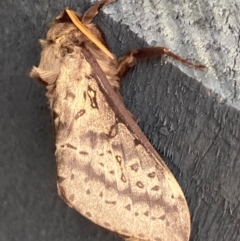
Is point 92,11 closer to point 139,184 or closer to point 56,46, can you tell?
point 56,46

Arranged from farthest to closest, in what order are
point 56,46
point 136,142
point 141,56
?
point 56,46 < point 136,142 < point 141,56

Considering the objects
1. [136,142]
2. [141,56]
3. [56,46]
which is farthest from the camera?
[56,46]

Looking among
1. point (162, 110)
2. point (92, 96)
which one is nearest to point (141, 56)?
point (162, 110)

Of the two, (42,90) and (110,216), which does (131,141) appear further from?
(42,90)

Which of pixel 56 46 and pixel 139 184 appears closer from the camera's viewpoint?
pixel 139 184

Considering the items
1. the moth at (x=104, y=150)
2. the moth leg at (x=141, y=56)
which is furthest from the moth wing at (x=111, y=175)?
the moth leg at (x=141, y=56)

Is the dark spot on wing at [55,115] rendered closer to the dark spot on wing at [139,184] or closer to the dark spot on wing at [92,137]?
the dark spot on wing at [92,137]

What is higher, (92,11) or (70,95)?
(92,11)
